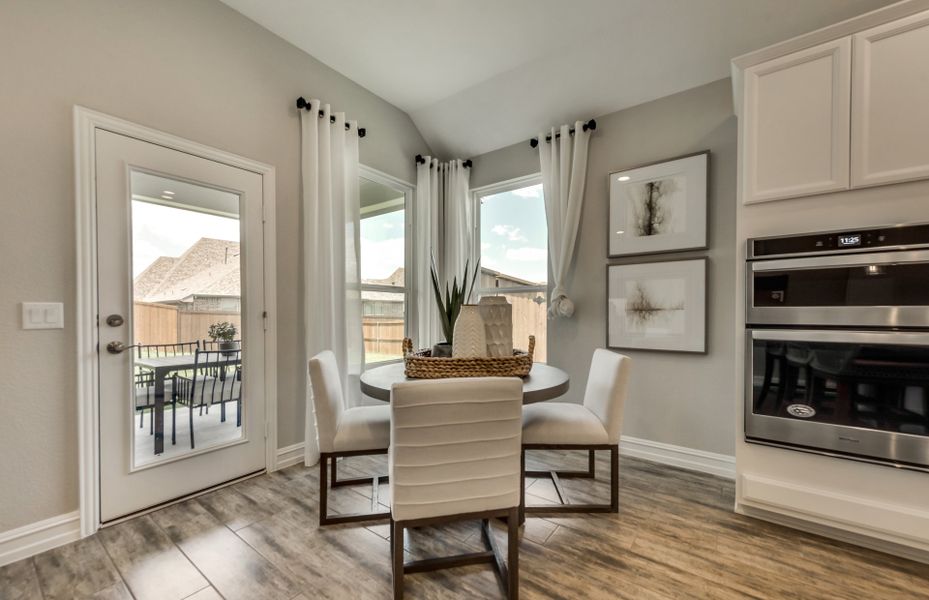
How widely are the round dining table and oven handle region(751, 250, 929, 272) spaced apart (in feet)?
3.73

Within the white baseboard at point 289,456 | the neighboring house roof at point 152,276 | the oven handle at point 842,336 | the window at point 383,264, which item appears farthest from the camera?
the window at point 383,264

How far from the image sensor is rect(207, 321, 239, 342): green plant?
227 centimetres

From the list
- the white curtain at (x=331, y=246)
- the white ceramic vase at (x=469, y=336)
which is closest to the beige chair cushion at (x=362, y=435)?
the white ceramic vase at (x=469, y=336)

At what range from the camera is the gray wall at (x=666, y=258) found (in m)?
2.43

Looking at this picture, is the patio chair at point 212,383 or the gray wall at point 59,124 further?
the patio chair at point 212,383

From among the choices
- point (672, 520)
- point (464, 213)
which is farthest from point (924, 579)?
point (464, 213)

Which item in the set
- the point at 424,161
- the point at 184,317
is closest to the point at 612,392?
the point at 184,317

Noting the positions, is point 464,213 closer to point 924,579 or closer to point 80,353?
point 80,353

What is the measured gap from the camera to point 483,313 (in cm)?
184

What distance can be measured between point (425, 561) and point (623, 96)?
3090 millimetres

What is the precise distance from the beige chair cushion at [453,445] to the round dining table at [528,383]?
0.23 m

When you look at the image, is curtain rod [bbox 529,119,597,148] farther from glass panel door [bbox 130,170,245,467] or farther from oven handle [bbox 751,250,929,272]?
glass panel door [bbox 130,170,245,467]

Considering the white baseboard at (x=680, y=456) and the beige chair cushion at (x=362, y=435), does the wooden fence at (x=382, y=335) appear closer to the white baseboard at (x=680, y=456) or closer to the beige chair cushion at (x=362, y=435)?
the beige chair cushion at (x=362, y=435)

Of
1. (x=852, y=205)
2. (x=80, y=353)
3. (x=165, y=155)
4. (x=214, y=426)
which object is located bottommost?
(x=214, y=426)
